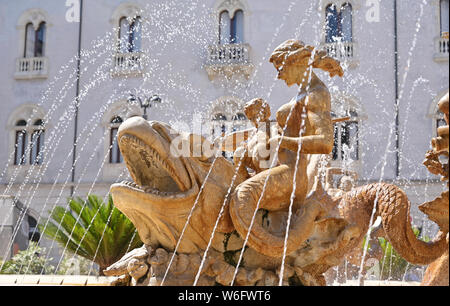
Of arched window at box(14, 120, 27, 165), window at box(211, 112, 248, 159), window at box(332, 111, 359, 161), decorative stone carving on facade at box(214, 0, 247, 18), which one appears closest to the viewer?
window at box(332, 111, 359, 161)

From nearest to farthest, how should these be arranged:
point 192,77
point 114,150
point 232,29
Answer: point 192,77 < point 232,29 < point 114,150

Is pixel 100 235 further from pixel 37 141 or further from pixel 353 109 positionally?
pixel 37 141

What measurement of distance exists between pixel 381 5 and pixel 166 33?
6.91m

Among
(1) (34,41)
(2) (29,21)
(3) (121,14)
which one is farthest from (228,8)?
(2) (29,21)

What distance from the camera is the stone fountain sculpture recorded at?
3906mm

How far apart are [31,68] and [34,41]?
1.15m

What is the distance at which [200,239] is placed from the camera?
4020mm

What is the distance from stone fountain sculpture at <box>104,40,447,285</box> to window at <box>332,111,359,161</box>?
14.3 metres

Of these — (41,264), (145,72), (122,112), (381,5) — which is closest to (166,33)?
(145,72)

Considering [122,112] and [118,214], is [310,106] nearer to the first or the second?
[118,214]

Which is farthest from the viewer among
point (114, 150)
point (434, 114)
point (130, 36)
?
point (130, 36)

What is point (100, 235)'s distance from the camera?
10492mm

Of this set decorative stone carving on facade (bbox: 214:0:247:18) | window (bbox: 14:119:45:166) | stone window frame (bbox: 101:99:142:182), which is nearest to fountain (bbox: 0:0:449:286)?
stone window frame (bbox: 101:99:142:182)

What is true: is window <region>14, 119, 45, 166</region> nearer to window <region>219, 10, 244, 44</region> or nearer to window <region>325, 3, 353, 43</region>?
window <region>219, 10, 244, 44</region>
